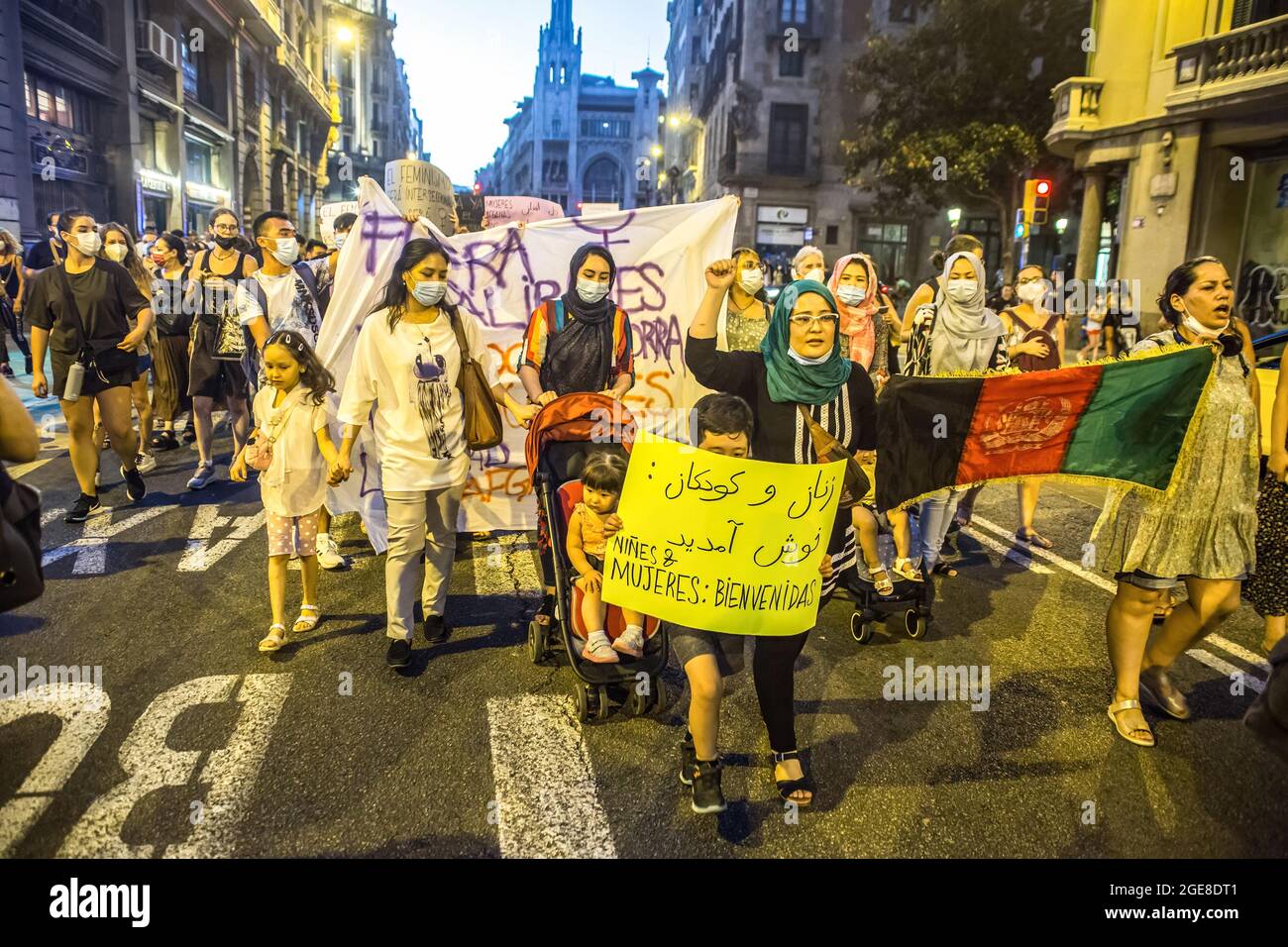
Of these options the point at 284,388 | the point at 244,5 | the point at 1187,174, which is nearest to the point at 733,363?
the point at 284,388

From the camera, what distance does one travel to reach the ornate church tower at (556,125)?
11800cm

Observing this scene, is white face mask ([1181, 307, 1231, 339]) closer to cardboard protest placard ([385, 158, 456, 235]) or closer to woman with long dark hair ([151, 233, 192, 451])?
cardboard protest placard ([385, 158, 456, 235])

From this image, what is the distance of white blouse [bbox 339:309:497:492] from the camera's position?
421 centimetres

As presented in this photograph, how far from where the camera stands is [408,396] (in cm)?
425

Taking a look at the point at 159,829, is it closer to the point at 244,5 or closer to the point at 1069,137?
the point at 1069,137

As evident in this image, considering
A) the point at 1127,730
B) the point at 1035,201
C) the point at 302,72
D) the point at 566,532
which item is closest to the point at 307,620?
the point at 566,532

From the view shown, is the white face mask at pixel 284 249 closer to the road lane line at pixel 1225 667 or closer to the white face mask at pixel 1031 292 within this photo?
the white face mask at pixel 1031 292

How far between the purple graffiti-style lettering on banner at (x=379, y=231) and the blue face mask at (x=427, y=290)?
1056 millimetres

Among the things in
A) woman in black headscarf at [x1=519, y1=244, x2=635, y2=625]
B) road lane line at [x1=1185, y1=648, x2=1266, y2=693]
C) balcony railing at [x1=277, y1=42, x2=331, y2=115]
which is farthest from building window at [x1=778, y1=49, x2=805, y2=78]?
road lane line at [x1=1185, y1=648, x2=1266, y2=693]

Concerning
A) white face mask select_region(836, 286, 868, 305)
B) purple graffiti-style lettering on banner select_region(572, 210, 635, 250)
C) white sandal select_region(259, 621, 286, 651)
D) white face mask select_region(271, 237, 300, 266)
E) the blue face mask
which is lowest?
white sandal select_region(259, 621, 286, 651)

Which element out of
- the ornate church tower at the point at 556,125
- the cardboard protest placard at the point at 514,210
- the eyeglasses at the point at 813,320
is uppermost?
the ornate church tower at the point at 556,125

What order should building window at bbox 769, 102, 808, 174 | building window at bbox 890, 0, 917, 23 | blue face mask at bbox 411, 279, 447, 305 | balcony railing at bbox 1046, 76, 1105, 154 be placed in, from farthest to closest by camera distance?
1. building window at bbox 769, 102, 808, 174
2. building window at bbox 890, 0, 917, 23
3. balcony railing at bbox 1046, 76, 1105, 154
4. blue face mask at bbox 411, 279, 447, 305

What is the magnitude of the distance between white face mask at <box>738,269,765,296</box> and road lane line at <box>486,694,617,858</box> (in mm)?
3042

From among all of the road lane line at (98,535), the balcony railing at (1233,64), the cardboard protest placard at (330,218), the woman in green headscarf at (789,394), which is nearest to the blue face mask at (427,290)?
the woman in green headscarf at (789,394)
